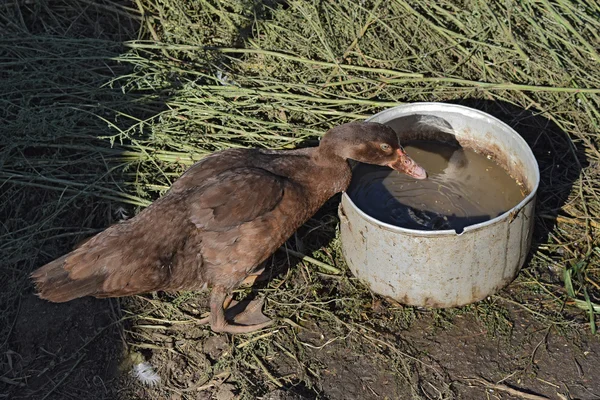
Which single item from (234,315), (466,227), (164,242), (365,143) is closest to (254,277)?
(234,315)

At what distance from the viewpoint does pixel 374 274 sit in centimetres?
420

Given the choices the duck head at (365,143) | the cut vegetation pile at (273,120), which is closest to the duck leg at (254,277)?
the cut vegetation pile at (273,120)

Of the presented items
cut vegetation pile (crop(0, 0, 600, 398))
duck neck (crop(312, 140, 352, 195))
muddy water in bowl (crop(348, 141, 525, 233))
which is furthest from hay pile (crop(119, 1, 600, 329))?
duck neck (crop(312, 140, 352, 195))

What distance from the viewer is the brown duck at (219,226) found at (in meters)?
3.88

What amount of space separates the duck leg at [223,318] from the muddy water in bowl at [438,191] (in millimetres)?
945

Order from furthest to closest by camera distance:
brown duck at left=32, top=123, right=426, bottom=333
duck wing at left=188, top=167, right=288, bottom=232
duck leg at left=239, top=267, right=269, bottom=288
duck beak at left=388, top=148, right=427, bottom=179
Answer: duck leg at left=239, top=267, right=269, bottom=288
duck beak at left=388, top=148, right=427, bottom=179
duck wing at left=188, top=167, right=288, bottom=232
brown duck at left=32, top=123, right=426, bottom=333

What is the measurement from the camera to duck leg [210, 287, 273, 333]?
4.19 metres

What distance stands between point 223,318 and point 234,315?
0.17 meters

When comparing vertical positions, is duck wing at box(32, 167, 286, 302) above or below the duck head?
below

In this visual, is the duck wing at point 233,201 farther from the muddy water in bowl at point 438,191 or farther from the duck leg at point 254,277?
the muddy water in bowl at point 438,191

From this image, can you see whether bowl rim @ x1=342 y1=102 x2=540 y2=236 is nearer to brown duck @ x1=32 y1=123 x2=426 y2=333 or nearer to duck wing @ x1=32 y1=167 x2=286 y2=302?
brown duck @ x1=32 y1=123 x2=426 y2=333

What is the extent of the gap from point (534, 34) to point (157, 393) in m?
3.80

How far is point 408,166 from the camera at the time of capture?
4426 millimetres

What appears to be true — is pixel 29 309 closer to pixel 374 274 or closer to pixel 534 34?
pixel 374 274
